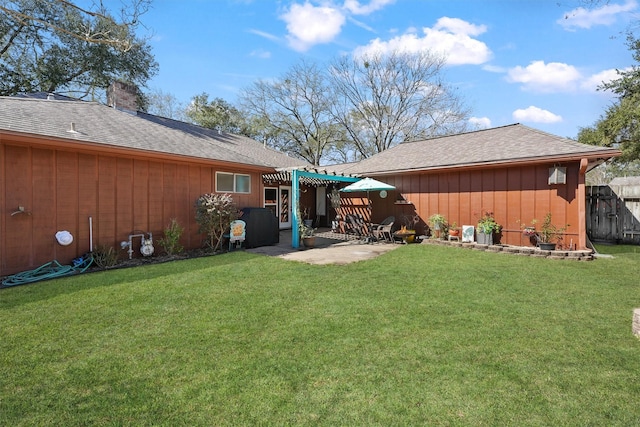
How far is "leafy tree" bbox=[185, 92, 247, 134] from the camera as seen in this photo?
70.4 ft

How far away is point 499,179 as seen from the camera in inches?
329

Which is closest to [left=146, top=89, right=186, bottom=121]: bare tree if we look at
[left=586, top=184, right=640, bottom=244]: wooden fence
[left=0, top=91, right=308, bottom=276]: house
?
[left=0, top=91, right=308, bottom=276]: house

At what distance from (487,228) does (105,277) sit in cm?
853

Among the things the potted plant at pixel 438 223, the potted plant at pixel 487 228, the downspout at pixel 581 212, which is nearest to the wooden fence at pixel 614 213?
the downspout at pixel 581 212

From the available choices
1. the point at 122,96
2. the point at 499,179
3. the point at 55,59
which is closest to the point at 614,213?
the point at 499,179

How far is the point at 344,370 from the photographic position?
2418mm

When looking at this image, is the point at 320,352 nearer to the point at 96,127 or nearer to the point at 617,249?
the point at 96,127

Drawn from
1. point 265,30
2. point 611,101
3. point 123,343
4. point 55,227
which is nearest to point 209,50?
point 265,30

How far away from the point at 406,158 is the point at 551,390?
31.8ft

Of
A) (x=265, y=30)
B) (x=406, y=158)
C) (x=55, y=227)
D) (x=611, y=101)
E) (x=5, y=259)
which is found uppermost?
(x=265, y=30)

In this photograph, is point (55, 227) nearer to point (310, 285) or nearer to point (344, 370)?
point (310, 285)

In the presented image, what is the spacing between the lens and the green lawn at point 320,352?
1970 mm

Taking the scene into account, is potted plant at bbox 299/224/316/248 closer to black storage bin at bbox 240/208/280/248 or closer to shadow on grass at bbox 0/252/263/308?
black storage bin at bbox 240/208/280/248

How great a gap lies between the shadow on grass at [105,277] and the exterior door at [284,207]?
6483 mm
